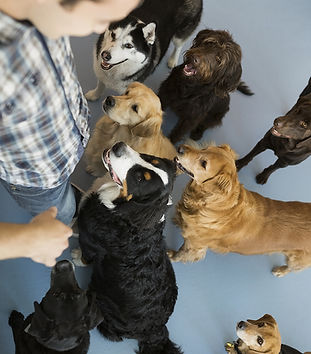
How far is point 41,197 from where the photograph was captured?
1.43m

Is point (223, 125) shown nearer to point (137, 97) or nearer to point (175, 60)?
point (175, 60)

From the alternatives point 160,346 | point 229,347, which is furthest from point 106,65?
point 229,347

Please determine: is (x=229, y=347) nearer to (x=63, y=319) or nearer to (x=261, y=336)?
(x=261, y=336)

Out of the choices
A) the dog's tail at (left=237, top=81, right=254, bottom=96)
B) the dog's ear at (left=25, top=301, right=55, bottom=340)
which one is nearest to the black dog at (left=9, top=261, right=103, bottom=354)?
the dog's ear at (left=25, top=301, right=55, bottom=340)

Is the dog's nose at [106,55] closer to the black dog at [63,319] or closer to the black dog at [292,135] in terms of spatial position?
the black dog at [292,135]

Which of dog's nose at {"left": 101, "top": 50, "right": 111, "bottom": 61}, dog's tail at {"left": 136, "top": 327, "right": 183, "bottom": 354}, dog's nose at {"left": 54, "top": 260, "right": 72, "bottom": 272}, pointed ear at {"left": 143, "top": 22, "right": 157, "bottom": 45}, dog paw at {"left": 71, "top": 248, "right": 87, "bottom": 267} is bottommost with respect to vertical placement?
dog's tail at {"left": 136, "top": 327, "right": 183, "bottom": 354}

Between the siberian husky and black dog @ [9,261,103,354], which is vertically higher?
the siberian husky

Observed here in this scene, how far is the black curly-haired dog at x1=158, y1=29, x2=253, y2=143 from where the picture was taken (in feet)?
6.40

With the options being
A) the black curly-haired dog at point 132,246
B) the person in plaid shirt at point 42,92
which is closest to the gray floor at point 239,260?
the black curly-haired dog at point 132,246

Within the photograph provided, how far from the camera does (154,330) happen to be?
1.70 m

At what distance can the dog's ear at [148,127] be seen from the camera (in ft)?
5.81

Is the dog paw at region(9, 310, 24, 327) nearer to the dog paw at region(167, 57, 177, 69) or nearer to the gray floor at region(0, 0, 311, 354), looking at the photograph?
the gray floor at region(0, 0, 311, 354)

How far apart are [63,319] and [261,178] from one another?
167 cm

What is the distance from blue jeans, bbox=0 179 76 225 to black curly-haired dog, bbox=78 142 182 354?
0.12m
